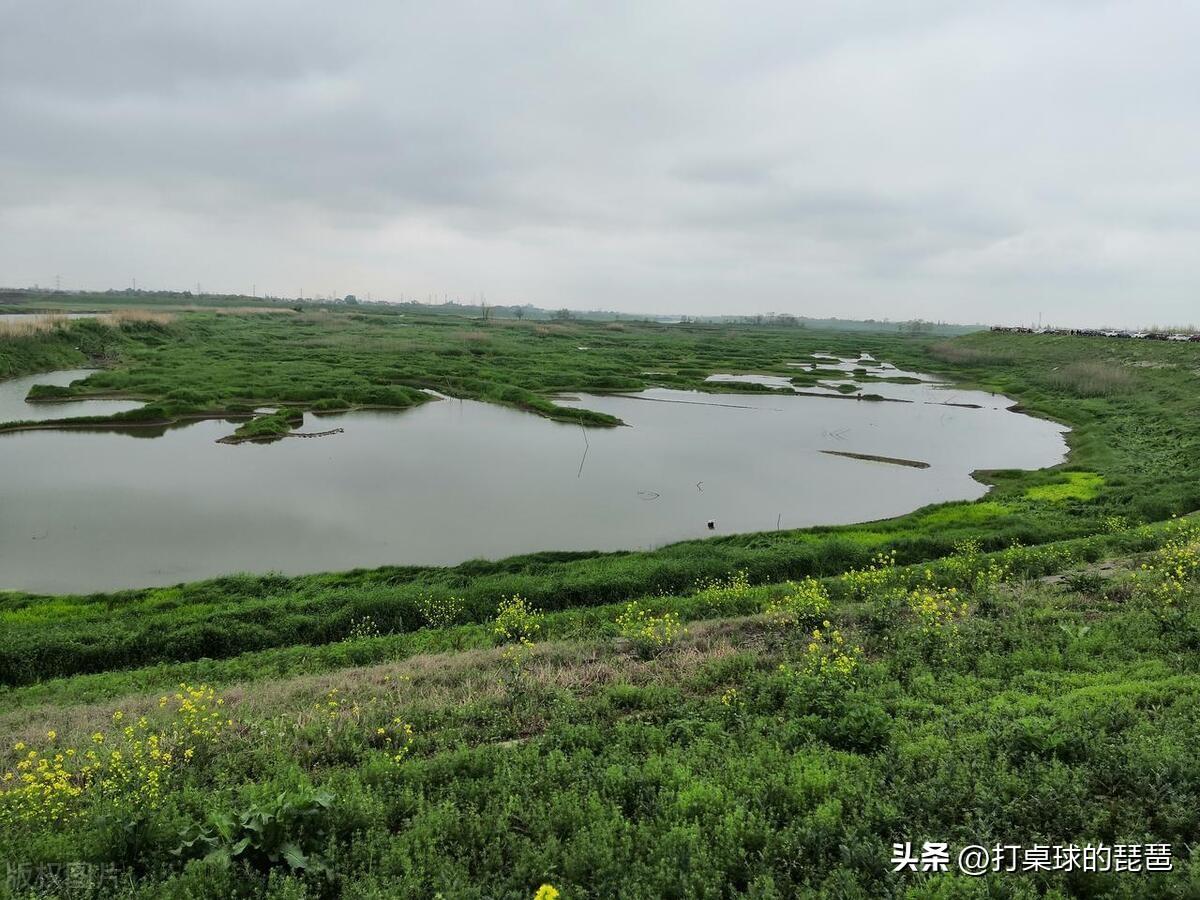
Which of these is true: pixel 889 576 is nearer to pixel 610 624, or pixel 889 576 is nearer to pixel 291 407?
pixel 610 624

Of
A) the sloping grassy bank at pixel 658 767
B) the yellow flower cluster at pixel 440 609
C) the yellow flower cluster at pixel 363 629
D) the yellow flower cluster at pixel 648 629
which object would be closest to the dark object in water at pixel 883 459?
the sloping grassy bank at pixel 658 767

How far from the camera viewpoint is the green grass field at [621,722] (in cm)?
507

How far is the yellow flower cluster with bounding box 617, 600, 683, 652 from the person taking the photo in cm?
1042

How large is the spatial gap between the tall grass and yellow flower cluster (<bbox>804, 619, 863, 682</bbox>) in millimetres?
52632

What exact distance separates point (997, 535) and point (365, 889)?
18.9 metres

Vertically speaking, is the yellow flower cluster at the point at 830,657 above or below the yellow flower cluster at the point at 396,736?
above

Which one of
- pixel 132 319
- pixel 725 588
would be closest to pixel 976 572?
pixel 725 588

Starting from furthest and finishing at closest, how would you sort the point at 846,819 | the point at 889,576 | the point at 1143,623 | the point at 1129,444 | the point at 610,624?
the point at 1129,444 < the point at 889,576 < the point at 610,624 < the point at 1143,623 < the point at 846,819

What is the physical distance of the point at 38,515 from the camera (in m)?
19.4

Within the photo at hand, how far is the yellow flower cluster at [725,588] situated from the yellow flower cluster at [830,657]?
137 inches

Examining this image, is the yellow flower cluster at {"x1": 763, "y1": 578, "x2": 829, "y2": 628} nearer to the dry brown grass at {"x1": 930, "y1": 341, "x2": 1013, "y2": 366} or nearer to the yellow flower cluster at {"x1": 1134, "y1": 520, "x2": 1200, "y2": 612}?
the yellow flower cluster at {"x1": 1134, "y1": 520, "x2": 1200, "y2": 612}

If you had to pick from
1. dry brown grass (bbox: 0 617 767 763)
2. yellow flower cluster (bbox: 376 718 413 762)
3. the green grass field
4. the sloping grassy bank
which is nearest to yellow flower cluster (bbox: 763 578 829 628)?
the green grass field

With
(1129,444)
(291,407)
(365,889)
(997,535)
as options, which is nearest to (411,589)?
(365,889)

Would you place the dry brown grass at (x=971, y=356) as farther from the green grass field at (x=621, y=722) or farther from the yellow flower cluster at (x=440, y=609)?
the yellow flower cluster at (x=440, y=609)
